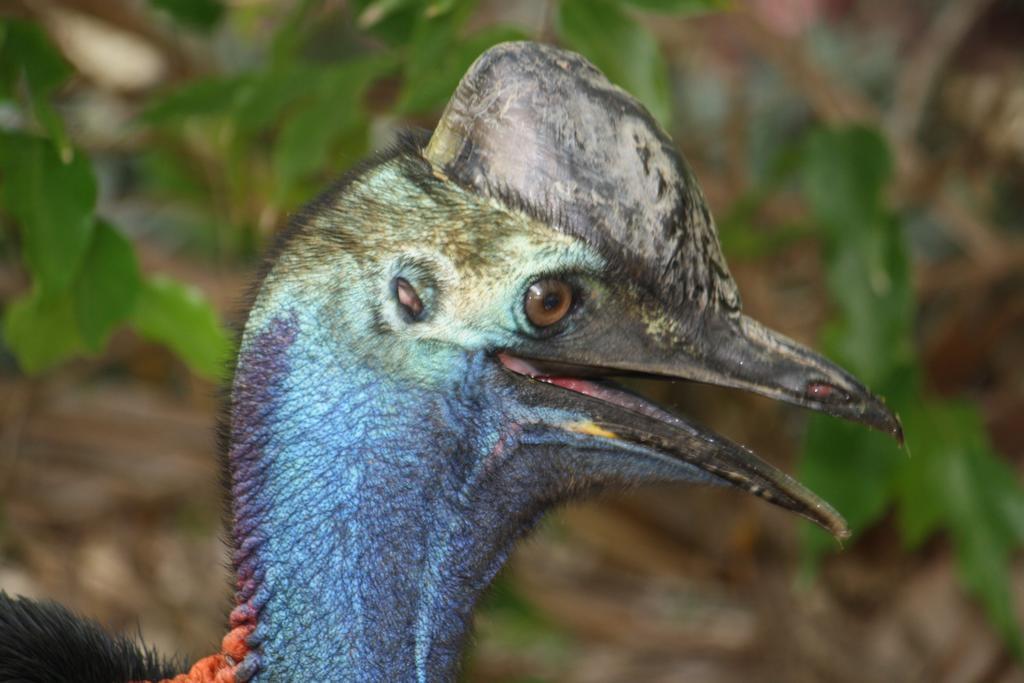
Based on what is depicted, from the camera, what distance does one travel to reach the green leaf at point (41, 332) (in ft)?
6.13

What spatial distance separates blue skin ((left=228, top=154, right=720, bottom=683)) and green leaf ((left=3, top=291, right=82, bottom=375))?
2.12ft

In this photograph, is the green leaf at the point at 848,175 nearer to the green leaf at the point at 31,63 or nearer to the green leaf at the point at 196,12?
the green leaf at the point at 196,12

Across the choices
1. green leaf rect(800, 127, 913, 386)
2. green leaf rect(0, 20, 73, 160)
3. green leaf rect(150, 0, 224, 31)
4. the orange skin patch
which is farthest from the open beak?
green leaf rect(150, 0, 224, 31)

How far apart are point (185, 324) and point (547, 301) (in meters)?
0.94

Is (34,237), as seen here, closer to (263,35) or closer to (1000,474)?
(1000,474)

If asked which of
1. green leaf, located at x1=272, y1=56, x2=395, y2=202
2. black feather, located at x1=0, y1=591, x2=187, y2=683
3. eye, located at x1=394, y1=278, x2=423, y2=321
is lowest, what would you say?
black feather, located at x1=0, y1=591, x2=187, y2=683

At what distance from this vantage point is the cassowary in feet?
4.12

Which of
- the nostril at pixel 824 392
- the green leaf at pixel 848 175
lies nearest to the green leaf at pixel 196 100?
the green leaf at pixel 848 175

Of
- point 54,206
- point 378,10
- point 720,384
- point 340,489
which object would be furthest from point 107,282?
point 720,384

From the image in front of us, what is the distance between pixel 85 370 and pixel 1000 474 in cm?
197

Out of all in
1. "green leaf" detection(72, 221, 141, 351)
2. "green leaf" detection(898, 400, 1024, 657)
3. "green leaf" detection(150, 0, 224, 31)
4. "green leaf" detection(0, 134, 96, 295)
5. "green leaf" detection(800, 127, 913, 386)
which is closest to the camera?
"green leaf" detection(0, 134, 96, 295)

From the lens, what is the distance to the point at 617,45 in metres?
1.66

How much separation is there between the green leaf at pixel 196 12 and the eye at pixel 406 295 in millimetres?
846

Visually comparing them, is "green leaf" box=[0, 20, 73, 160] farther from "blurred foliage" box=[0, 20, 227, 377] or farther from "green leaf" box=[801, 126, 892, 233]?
"green leaf" box=[801, 126, 892, 233]
